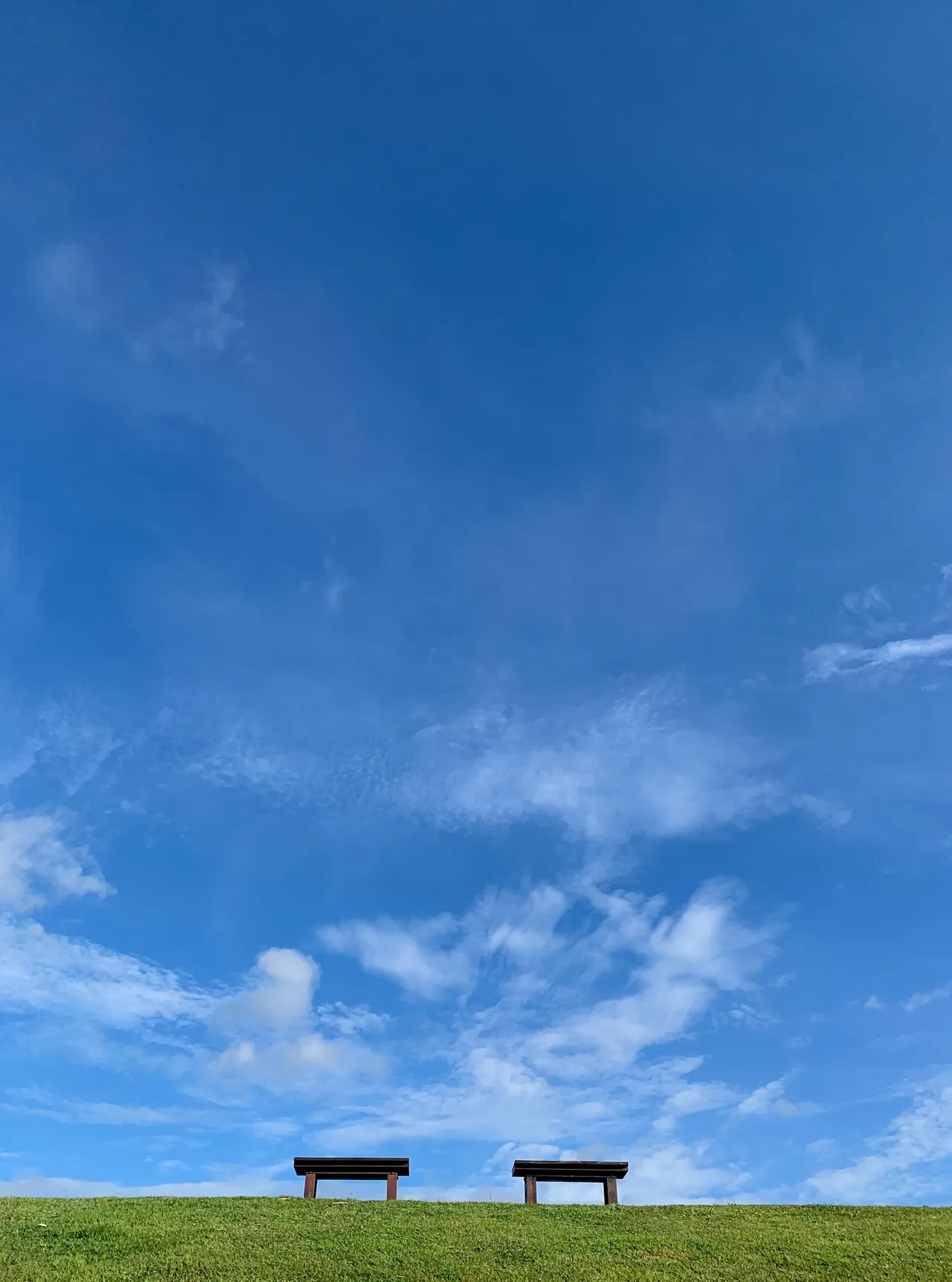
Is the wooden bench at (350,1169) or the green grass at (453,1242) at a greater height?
the wooden bench at (350,1169)

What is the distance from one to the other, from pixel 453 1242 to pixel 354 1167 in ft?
16.5

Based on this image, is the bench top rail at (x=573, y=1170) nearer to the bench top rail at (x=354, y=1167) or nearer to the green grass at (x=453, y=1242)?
the green grass at (x=453, y=1242)

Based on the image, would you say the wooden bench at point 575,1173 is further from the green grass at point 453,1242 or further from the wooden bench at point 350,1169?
the wooden bench at point 350,1169

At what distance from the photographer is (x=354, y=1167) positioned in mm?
19203

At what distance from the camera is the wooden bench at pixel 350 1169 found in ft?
62.8

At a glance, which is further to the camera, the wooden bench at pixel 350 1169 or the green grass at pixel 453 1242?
the wooden bench at pixel 350 1169

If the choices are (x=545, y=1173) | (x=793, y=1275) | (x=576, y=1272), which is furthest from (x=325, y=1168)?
(x=793, y=1275)

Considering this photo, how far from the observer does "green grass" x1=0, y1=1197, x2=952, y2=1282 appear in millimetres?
13117

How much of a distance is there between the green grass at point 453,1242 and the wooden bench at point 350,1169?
93 centimetres

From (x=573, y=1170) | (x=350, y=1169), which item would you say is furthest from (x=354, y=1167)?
(x=573, y=1170)

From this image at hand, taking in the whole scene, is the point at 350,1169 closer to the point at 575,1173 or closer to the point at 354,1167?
the point at 354,1167

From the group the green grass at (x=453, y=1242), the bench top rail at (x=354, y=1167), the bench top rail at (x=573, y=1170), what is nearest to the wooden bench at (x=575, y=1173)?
the bench top rail at (x=573, y=1170)

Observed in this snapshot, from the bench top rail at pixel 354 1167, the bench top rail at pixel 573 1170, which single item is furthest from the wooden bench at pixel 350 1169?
the bench top rail at pixel 573 1170

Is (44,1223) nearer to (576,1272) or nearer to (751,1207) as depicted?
(576,1272)
